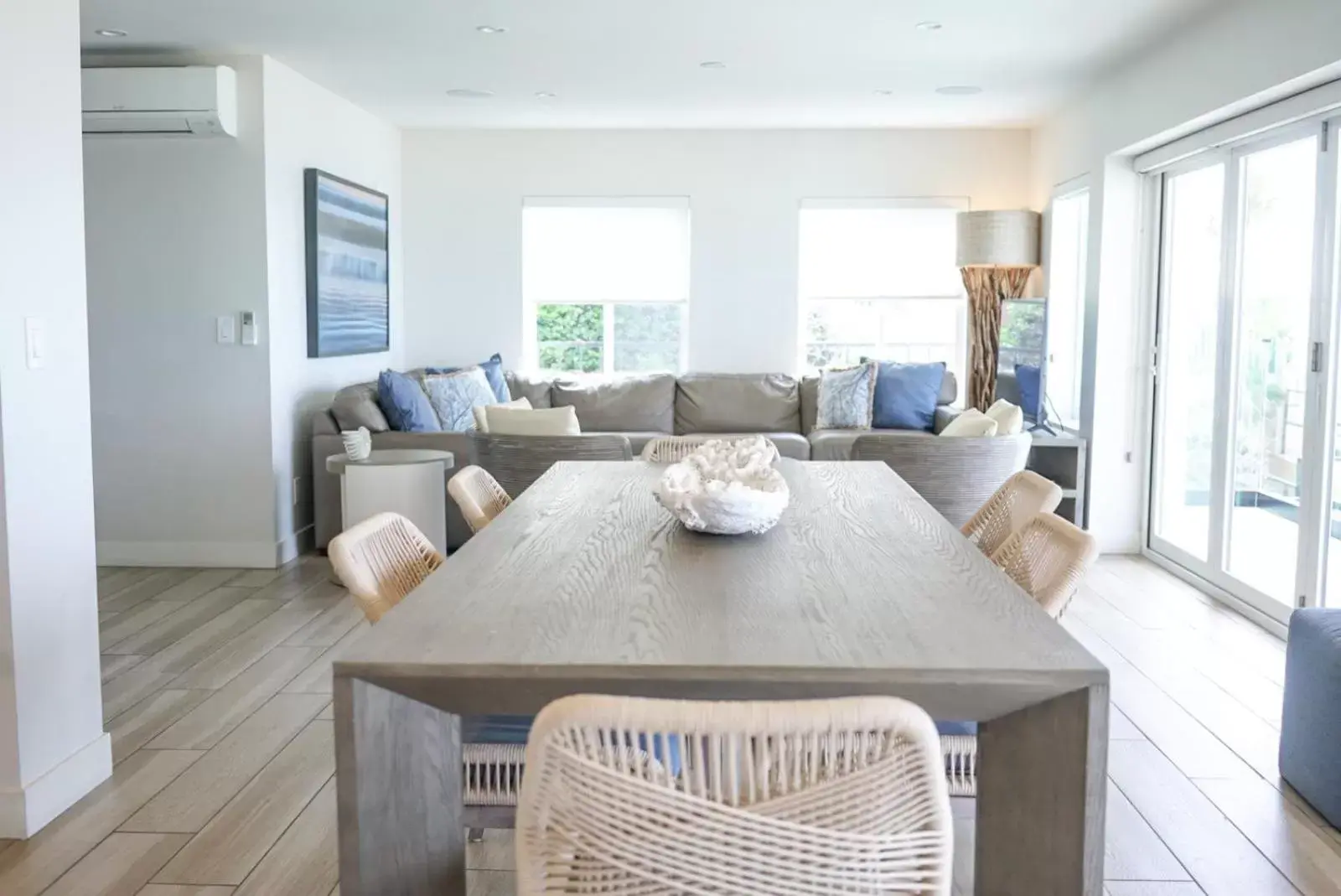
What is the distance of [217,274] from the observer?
5680mm

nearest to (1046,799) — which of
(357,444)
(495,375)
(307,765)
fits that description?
(307,765)

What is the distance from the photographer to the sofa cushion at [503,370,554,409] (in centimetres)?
764

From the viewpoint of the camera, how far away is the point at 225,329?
5.70 metres

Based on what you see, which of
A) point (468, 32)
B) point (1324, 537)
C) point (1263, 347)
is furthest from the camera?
point (468, 32)

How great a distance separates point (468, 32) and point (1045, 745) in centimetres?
445

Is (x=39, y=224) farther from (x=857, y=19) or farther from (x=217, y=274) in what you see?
(x=857, y=19)

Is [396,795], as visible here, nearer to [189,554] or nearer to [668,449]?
[668,449]

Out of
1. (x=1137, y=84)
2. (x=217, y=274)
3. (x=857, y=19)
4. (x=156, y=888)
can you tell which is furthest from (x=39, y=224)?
(x=1137, y=84)

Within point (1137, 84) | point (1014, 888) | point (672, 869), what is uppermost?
point (1137, 84)

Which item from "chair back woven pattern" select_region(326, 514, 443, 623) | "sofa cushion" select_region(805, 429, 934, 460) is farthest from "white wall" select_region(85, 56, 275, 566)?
"chair back woven pattern" select_region(326, 514, 443, 623)

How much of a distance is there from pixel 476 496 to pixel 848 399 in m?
4.50

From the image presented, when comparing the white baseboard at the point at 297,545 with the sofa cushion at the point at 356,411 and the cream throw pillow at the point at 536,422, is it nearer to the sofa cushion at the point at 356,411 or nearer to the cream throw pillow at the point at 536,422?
the sofa cushion at the point at 356,411

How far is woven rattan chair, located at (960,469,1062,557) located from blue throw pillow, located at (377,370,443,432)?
12.2ft

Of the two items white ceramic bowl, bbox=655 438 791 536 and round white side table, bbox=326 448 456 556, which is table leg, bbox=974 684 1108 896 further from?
round white side table, bbox=326 448 456 556
